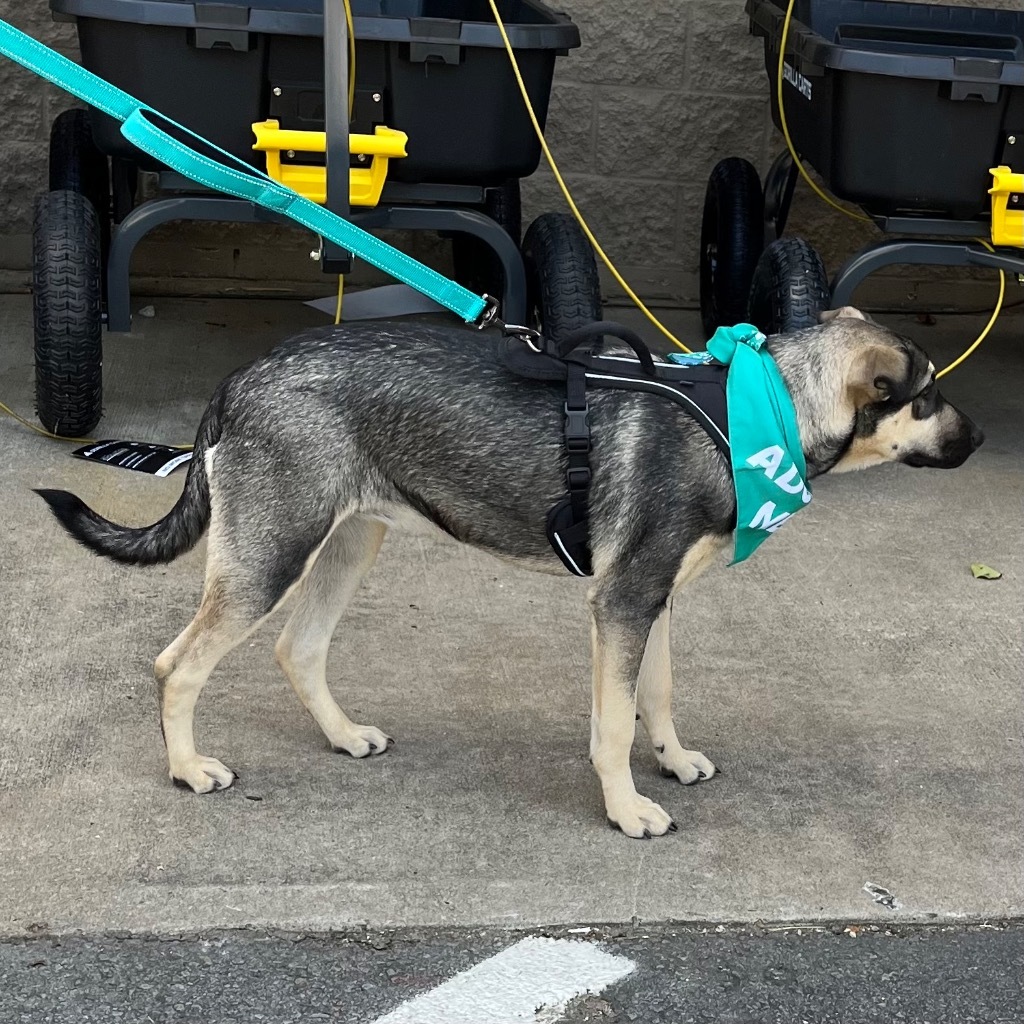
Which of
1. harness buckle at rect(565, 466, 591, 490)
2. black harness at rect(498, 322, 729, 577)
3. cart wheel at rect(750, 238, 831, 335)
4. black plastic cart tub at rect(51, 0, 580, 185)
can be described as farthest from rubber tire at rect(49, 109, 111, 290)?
harness buckle at rect(565, 466, 591, 490)

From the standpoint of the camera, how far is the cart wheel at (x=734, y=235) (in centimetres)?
612

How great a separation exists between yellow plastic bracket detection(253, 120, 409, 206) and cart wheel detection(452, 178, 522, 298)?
3.59ft

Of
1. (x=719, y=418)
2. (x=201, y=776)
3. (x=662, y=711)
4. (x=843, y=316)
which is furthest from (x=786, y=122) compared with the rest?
(x=201, y=776)

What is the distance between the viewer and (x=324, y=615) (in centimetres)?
345

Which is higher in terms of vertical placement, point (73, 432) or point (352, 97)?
point (352, 97)

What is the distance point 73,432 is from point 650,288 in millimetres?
3077

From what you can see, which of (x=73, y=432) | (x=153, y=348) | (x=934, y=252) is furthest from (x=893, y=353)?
(x=153, y=348)

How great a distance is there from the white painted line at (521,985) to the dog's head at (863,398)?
1160 millimetres

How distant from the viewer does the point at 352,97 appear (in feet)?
15.1

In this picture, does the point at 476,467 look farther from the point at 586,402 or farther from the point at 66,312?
the point at 66,312

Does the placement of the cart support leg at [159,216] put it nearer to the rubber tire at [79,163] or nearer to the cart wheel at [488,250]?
the rubber tire at [79,163]

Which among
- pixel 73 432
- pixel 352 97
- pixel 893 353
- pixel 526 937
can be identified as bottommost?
pixel 526 937

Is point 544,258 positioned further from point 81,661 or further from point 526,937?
point 526,937

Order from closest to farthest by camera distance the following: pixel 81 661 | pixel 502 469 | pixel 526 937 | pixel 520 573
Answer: pixel 526 937 < pixel 502 469 < pixel 81 661 < pixel 520 573
